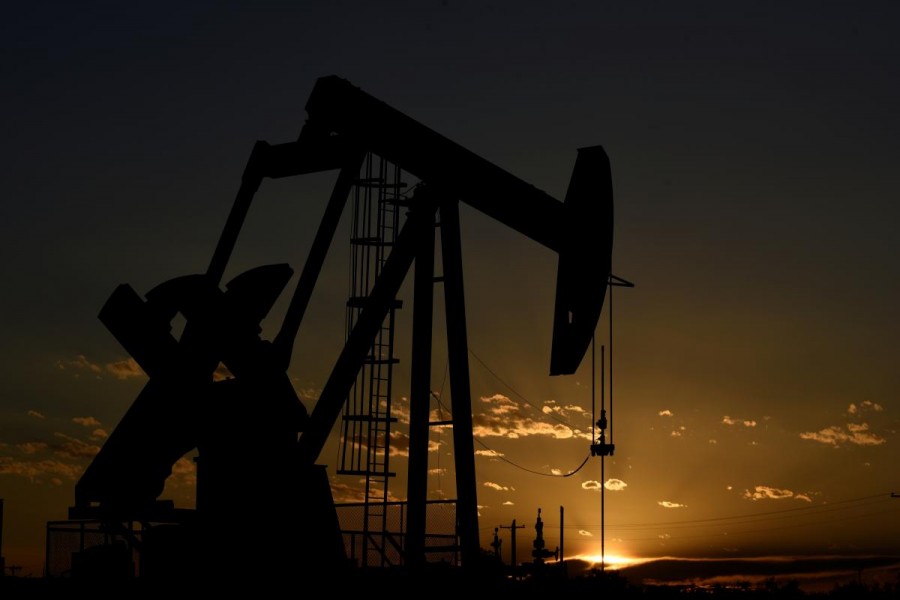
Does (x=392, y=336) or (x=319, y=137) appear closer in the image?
(x=319, y=137)

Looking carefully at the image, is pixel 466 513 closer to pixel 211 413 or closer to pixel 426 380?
pixel 426 380

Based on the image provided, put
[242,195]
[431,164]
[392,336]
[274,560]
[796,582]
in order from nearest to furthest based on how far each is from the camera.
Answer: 1. [274,560]
2. [431,164]
3. [242,195]
4. [392,336]
5. [796,582]

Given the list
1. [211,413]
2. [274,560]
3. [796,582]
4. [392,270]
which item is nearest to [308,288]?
[392,270]

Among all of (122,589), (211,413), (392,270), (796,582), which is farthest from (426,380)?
(796,582)

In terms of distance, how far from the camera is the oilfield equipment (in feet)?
38.8

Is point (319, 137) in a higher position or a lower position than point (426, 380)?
higher

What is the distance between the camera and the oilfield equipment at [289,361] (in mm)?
11836

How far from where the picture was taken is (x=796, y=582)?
2470 cm

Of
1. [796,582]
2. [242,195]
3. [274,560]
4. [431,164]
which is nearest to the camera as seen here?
[274,560]

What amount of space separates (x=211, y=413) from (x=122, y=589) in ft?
8.49

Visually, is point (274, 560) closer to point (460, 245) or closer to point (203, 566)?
point (203, 566)

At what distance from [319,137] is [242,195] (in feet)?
4.20

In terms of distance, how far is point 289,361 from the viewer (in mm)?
12492

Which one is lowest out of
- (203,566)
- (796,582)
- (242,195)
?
(796,582)
